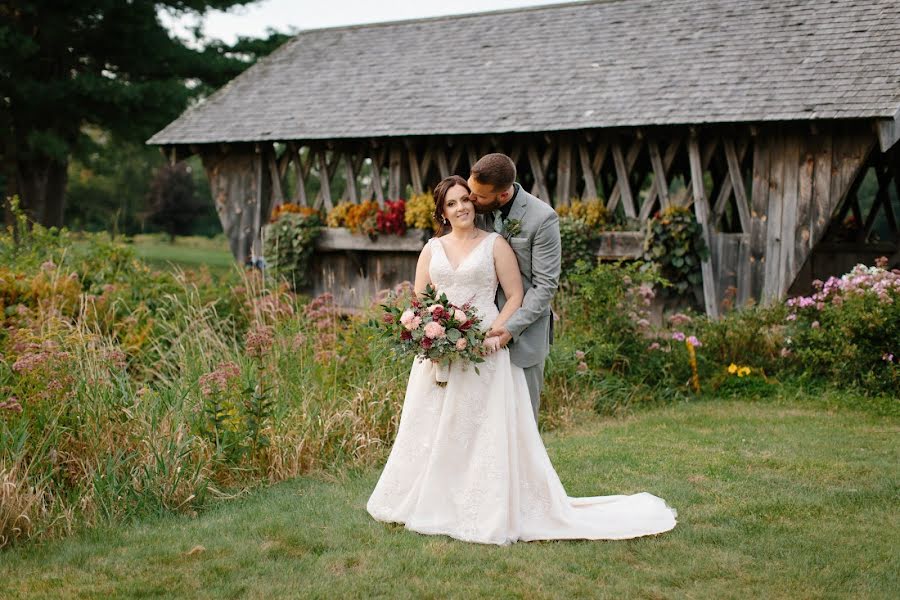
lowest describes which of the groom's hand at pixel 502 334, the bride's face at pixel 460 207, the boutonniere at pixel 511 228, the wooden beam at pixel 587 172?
the groom's hand at pixel 502 334

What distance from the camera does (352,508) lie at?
17.5 ft

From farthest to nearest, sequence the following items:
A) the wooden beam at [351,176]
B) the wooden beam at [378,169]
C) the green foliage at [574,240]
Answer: the wooden beam at [351,176], the wooden beam at [378,169], the green foliage at [574,240]

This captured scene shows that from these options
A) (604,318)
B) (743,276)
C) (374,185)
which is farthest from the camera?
(374,185)

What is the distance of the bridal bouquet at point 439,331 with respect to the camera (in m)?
4.72

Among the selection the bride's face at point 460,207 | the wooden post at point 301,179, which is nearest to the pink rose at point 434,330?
the bride's face at point 460,207

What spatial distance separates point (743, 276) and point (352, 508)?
736 centimetres

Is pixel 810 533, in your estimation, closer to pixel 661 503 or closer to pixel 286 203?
pixel 661 503

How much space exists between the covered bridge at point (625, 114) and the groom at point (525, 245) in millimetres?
6197

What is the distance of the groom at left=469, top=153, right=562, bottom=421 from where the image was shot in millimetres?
4848

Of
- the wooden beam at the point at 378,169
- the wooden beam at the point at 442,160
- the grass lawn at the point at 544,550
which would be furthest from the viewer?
the wooden beam at the point at 378,169

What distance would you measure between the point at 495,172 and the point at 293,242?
31.8 ft

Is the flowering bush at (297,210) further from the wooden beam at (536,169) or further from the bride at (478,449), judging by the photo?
the bride at (478,449)

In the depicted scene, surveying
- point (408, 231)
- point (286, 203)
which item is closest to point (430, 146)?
point (408, 231)

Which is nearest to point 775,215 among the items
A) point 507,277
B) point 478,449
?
point 507,277
